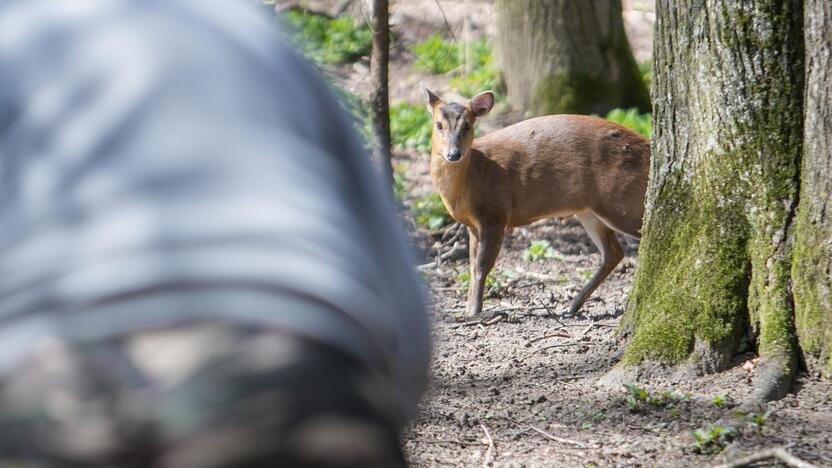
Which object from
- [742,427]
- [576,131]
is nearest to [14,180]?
[742,427]

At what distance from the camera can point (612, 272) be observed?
299 inches

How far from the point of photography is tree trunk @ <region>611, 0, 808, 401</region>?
4.21 m

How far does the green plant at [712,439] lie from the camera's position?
12.4 ft

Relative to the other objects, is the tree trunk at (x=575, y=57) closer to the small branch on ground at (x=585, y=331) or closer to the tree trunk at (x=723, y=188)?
the small branch on ground at (x=585, y=331)

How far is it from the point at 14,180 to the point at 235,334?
29cm

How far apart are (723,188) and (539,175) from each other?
3.31 m

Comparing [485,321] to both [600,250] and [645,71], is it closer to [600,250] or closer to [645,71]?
[600,250]

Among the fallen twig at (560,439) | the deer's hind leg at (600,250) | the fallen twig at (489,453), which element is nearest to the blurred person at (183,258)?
the fallen twig at (489,453)

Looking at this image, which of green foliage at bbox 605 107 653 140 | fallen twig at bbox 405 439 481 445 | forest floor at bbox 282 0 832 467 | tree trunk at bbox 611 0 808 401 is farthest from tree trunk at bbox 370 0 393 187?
green foliage at bbox 605 107 653 140

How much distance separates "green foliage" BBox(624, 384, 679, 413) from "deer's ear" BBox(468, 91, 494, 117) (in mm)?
4029

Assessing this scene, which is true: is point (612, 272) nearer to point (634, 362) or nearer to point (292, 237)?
point (634, 362)

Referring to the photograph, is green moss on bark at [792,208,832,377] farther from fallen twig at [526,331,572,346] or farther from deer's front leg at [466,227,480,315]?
deer's front leg at [466,227,480,315]

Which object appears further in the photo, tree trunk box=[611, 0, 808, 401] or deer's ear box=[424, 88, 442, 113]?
deer's ear box=[424, 88, 442, 113]

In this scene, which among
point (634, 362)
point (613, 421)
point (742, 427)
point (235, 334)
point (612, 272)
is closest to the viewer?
point (235, 334)
